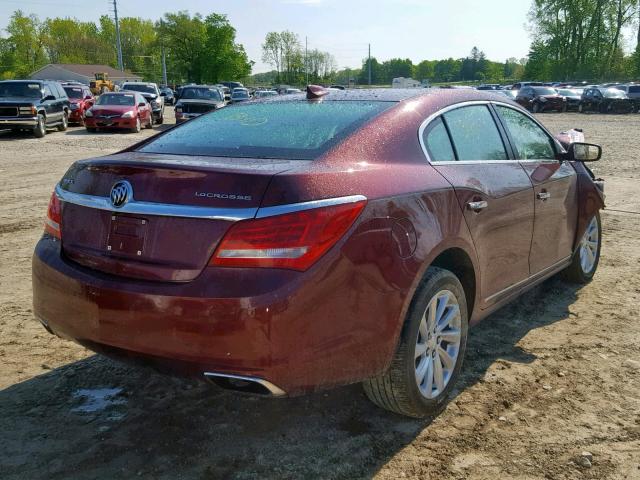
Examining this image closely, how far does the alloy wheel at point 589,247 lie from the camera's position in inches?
208

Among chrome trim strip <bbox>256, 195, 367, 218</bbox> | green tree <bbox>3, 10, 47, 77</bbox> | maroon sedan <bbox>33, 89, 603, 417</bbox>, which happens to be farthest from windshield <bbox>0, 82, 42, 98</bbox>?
green tree <bbox>3, 10, 47, 77</bbox>

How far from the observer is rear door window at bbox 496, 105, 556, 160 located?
419 cm

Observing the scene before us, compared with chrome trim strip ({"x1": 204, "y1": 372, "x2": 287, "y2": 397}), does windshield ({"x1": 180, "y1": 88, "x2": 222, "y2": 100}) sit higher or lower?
higher

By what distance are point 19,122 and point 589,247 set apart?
19.0 metres

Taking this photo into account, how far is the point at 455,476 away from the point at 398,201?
1.21 metres

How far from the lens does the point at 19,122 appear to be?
19.9m

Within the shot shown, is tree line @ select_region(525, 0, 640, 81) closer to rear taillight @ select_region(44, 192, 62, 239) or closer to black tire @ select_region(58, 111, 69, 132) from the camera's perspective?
black tire @ select_region(58, 111, 69, 132)

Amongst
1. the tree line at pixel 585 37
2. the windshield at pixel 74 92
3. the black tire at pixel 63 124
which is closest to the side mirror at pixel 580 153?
the black tire at pixel 63 124

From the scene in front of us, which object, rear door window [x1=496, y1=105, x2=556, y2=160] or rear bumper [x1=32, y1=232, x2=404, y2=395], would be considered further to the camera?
rear door window [x1=496, y1=105, x2=556, y2=160]

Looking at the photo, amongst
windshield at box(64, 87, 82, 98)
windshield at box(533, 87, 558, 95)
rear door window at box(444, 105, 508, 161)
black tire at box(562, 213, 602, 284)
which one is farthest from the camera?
windshield at box(533, 87, 558, 95)

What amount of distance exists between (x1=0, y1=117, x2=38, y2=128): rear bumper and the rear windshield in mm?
18387

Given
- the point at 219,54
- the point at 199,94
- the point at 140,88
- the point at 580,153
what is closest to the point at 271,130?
the point at 580,153

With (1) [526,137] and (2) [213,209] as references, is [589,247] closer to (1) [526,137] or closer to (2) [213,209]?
(1) [526,137]

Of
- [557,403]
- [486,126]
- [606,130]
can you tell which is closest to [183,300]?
[557,403]
